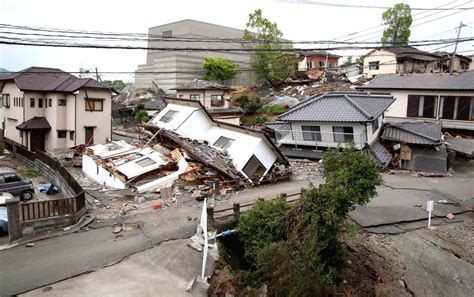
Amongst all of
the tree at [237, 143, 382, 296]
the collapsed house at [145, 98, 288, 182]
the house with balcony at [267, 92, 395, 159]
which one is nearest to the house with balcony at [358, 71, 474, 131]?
the house with balcony at [267, 92, 395, 159]

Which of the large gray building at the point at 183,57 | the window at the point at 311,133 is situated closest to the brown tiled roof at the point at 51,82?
the window at the point at 311,133

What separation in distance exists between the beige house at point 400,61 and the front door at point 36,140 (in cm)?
3805

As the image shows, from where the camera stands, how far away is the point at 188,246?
10711 mm

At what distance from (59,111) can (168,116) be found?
939 centimetres

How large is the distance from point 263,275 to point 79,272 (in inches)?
195

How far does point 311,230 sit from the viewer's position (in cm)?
963

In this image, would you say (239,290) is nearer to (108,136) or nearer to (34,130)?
(108,136)

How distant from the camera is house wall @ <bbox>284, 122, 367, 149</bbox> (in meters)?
22.4

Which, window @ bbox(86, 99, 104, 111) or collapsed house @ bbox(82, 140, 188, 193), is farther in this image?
window @ bbox(86, 99, 104, 111)

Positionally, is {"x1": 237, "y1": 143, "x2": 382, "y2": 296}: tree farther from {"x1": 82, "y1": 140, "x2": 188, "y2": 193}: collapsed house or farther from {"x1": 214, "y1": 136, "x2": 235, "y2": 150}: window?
{"x1": 214, "y1": 136, "x2": 235, "y2": 150}: window

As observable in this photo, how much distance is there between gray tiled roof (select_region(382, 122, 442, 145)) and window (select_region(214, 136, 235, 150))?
11.5 m

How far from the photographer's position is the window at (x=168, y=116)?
2434 cm

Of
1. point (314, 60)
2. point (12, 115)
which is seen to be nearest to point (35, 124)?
point (12, 115)

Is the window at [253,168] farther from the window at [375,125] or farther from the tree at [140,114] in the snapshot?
the tree at [140,114]
